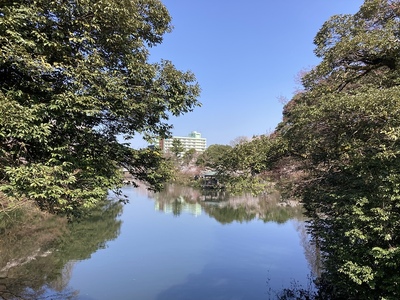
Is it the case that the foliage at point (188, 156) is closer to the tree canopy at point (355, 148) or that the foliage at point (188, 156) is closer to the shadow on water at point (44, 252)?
the shadow on water at point (44, 252)

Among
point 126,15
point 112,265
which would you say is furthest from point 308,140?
point 112,265

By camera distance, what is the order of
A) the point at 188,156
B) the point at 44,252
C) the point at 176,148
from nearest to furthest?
1. the point at 44,252
2. the point at 176,148
3. the point at 188,156

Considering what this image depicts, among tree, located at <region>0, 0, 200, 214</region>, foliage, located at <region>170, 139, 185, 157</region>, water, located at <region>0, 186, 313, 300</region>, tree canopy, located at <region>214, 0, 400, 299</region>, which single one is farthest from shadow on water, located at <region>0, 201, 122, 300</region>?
foliage, located at <region>170, 139, 185, 157</region>

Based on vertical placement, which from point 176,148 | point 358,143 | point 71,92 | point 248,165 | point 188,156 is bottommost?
point 248,165

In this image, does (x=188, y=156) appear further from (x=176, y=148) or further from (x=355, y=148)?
(x=355, y=148)

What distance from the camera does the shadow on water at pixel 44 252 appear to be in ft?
23.6

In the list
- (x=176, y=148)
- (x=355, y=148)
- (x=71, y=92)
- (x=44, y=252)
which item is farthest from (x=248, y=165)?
(x=176, y=148)

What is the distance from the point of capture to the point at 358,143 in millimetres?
3971

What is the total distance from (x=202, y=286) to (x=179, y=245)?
405 cm

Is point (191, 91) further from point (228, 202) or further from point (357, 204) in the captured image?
point (228, 202)

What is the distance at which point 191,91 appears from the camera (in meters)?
3.97

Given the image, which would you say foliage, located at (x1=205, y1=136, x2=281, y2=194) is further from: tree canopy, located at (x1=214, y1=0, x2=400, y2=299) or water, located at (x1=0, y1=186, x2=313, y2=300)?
water, located at (x1=0, y1=186, x2=313, y2=300)

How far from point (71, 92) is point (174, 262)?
327 inches

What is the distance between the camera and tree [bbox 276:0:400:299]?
357 centimetres
